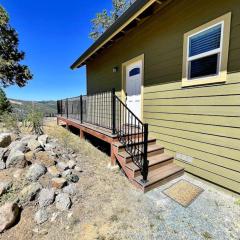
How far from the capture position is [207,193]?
2635 mm

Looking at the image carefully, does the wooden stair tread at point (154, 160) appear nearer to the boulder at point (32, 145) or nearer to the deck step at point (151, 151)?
the deck step at point (151, 151)

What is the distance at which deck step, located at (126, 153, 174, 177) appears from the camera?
2.93m

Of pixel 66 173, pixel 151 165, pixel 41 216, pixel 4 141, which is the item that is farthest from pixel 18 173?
pixel 151 165

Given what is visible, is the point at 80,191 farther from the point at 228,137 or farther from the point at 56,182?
the point at 228,137

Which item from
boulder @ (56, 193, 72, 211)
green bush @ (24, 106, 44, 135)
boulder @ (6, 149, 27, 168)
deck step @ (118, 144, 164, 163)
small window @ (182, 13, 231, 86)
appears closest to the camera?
boulder @ (56, 193, 72, 211)

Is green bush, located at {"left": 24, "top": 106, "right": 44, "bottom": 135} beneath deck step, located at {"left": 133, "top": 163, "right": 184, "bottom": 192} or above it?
above

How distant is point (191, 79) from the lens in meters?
3.09

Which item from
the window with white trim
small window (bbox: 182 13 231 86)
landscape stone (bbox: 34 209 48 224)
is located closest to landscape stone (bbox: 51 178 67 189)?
landscape stone (bbox: 34 209 48 224)

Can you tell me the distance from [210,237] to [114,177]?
1.83 metres

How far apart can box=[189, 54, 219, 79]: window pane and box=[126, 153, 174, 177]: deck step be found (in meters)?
1.76

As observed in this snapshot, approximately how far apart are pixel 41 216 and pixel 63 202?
317mm

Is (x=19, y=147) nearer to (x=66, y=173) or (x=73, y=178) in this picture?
(x=66, y=173)

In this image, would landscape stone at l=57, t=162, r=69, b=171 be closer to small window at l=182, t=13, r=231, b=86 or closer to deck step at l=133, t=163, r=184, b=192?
deck step at l=133, t=163, r=184, b=192

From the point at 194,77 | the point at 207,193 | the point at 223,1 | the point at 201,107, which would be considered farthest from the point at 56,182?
the point at 223,1
